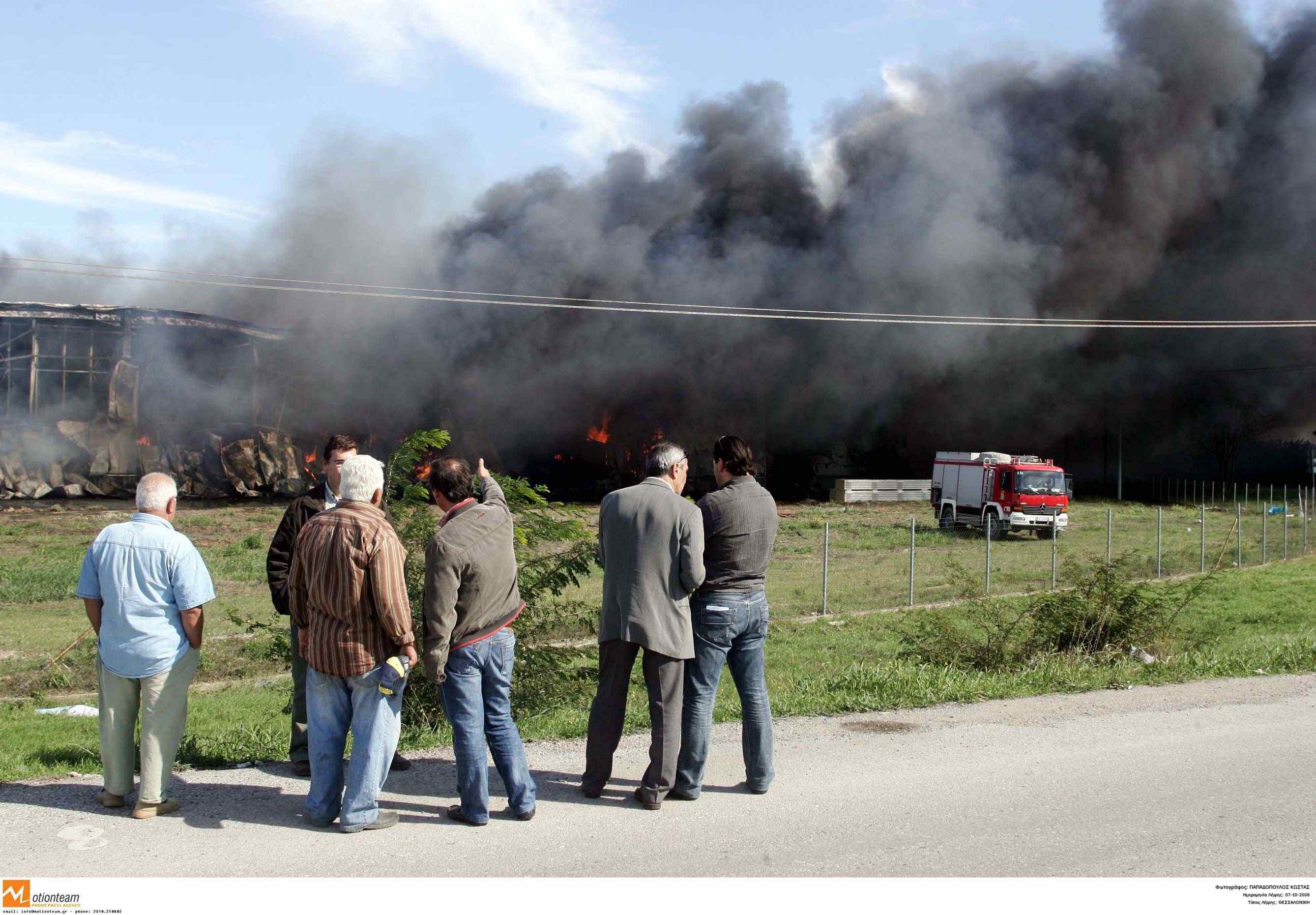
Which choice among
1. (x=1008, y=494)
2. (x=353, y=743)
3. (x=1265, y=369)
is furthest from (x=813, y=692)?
(x=1265, y=369)

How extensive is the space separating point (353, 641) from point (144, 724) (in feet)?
3.08

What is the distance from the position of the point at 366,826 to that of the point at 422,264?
31.9m

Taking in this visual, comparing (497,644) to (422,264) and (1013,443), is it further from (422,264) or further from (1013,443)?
(1013,443)

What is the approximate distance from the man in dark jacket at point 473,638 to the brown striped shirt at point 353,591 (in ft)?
0.45

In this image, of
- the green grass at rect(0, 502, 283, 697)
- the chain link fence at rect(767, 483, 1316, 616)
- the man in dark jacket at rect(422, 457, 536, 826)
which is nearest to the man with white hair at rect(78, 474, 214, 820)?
the man in dark jacket at rect(422, 457, 536, 826)

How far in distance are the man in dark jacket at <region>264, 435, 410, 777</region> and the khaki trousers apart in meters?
0.66

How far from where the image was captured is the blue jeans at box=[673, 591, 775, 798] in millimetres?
4469

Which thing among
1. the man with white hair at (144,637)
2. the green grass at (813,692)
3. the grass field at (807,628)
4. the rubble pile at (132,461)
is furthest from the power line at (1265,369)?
the man with white hair at (144,637)

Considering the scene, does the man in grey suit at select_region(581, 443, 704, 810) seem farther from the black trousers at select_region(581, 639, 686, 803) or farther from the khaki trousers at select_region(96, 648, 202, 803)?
the khaki trousers at select_region(96, 648, 202, 803)

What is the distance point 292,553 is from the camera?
4.84 meters

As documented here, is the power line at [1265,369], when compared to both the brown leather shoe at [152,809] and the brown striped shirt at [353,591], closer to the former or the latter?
the brown striped shirt at [353,591]

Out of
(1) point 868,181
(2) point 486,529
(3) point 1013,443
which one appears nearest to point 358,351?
(1) point 868,181

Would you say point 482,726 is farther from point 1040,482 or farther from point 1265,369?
point 1265,369

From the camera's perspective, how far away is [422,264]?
34.4 meters
